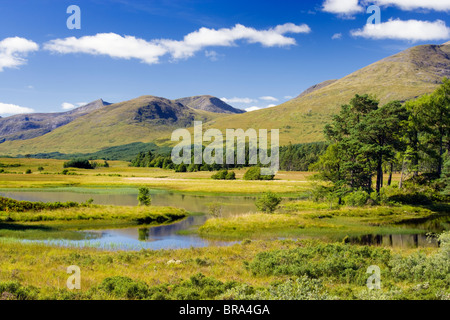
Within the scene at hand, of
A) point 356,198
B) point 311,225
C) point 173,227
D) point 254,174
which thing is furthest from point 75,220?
point 254,174

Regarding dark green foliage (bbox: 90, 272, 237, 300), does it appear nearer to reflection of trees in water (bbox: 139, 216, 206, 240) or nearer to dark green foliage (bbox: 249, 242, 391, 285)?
dark green foliage (bbox: 249, 242, 391, 285)

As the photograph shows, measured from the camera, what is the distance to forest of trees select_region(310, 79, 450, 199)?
2165 inches

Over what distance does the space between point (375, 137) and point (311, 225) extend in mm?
24881

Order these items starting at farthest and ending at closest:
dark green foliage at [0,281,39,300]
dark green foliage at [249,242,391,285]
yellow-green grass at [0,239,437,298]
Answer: dark green foliage at [249,242,391,285], yellow-green grass at [0,239,437,298], dark green foliage at [0,281,39,300]

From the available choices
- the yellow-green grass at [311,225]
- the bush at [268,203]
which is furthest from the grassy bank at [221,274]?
the bush at [268,203]

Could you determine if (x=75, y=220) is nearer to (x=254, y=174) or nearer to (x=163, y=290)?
(x=163, y=290)

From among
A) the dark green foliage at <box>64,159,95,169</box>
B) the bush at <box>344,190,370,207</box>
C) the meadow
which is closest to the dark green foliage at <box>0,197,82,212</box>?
the meadow

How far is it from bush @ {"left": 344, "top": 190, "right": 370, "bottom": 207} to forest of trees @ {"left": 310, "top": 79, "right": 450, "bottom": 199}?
54.8 inches

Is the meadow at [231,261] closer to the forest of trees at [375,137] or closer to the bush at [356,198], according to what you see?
the bush at [356,198]

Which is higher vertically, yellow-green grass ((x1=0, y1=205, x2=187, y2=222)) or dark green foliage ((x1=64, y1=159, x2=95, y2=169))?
dark green foliage ((x1=64, y1=159, x2=95, y2=169))

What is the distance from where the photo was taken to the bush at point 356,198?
52156mm

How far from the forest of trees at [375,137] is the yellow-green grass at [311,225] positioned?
314 inches

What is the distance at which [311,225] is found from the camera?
135 feet
